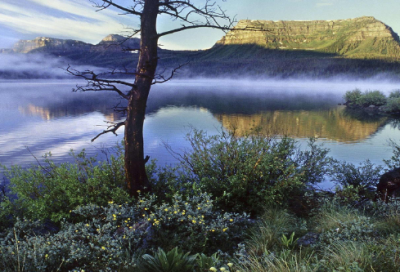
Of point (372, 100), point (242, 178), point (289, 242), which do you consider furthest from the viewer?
point (372, 100)

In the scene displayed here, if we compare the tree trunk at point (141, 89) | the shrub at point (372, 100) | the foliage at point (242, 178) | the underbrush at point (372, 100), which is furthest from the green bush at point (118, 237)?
the shrub at point (372, 100)

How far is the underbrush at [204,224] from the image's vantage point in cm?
426

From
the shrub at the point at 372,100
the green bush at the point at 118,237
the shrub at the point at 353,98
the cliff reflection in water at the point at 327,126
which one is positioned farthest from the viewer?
the shrub at the point at 353,98

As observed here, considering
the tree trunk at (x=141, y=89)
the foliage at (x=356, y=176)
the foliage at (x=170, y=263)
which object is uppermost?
the tree trunk at (x=141, y=89)

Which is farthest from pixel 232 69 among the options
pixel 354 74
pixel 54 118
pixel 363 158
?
pixel 363 158

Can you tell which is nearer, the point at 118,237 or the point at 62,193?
the point at 118,237

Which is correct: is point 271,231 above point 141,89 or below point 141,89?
below

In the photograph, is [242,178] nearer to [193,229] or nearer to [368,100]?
[193,229]

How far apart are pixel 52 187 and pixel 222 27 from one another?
4.81 meters

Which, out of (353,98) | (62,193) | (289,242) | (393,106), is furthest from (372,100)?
(62,193)

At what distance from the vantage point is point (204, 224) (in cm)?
→ 535

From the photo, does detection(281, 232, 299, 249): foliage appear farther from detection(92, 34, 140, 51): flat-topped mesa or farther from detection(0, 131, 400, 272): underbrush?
detection(92, 34, 140, 51): flat-topped mesa

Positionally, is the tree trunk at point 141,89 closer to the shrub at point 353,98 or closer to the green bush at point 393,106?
the green bush at point 393,106

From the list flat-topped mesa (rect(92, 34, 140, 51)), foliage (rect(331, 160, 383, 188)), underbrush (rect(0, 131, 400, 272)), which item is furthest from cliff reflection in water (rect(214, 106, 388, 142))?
flat-topped mesa (rect(92, 34, 140, 51))
